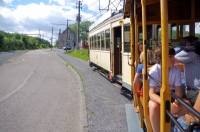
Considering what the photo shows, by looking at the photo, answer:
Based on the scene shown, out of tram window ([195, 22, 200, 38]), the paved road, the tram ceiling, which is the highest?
the tram ceiling

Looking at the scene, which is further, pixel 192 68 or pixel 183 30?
pixel 183 30

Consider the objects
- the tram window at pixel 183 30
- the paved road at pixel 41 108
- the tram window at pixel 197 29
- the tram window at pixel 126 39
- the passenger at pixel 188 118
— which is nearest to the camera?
the passenger at pixel 188 118

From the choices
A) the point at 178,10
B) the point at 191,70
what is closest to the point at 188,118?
the point at 191,70

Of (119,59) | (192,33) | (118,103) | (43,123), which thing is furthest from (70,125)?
(119,59)

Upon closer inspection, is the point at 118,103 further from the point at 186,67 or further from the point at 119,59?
the point at 186,67

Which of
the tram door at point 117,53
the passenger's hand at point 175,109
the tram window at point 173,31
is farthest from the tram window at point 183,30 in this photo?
the tram door at point 117,53

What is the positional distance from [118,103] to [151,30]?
2.72 meters

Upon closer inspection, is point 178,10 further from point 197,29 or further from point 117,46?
point 117,46

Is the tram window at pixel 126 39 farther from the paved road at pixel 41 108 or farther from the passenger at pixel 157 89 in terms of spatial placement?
the passenger at pixel 157 89

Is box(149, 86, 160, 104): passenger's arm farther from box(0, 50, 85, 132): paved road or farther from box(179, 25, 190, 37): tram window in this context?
box(0, 50, 85, 132): paved road

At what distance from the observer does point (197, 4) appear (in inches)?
203

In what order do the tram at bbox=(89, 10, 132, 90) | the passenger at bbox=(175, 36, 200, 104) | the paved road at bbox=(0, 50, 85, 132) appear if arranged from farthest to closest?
1. the tram at bbox=(89, 10, 132, 90)
2. the paved road at bbox=(0, 50, 85, 132)
3. the passenger at bbox=(175, 36, 200, 104)

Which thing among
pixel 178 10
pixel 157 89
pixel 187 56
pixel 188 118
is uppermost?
pixel 178 10

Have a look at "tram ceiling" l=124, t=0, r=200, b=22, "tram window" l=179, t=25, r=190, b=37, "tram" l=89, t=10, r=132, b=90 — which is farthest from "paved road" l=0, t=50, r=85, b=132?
"tram window" l=179, t=25, r=190, b=37
